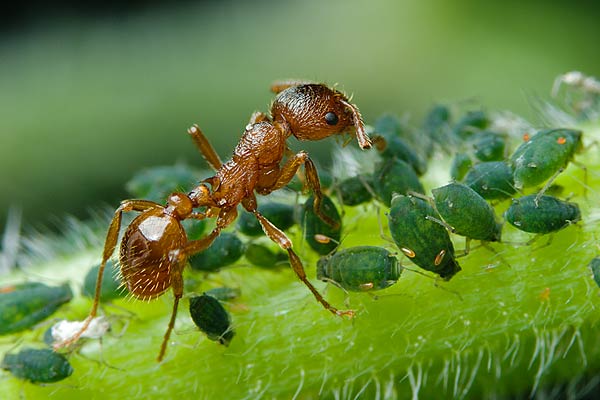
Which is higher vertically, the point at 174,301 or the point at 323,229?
the point at 323,229

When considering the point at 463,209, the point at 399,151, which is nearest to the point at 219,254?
the point at 399,151

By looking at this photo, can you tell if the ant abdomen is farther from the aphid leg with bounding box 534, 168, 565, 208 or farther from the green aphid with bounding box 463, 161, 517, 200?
the aphid leg with bounding box 534, 168, 565, 208

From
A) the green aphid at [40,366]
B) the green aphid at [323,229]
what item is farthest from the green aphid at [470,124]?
the green aphid at [40,366]

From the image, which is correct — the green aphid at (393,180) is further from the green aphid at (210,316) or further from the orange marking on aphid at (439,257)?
the green aphid at (210,316)

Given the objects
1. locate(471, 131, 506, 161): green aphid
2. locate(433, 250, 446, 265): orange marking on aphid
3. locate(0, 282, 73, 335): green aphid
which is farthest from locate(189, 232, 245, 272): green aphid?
locate(471, 131, 506, 161): green aphid

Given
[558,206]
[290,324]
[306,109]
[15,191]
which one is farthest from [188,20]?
[558,206]

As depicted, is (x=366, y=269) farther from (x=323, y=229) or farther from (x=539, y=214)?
(x=539, y=214)
